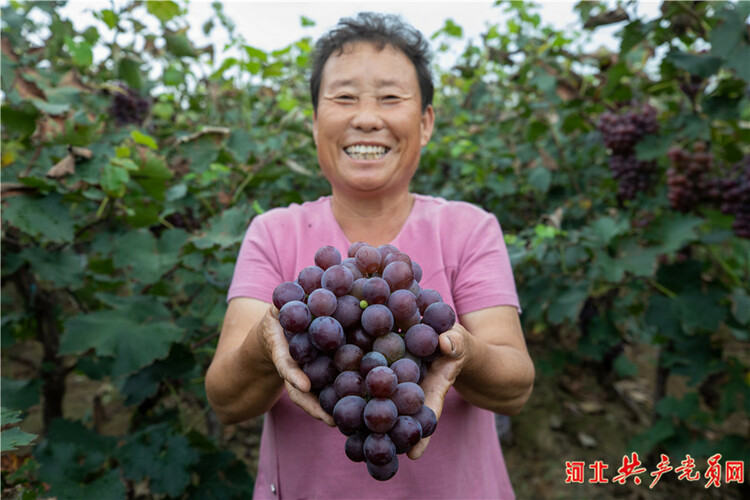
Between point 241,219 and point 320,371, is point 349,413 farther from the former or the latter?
point 241,219

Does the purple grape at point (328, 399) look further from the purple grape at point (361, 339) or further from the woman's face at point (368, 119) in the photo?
the woman's face at point (368, 119)

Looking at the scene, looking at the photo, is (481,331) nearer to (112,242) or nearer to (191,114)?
(112,242)

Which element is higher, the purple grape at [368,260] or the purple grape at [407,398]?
the purple grape at [368,260]

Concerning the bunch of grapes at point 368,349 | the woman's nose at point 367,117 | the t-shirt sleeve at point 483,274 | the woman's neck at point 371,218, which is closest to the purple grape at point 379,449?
the bunch of grapes at point 368,349

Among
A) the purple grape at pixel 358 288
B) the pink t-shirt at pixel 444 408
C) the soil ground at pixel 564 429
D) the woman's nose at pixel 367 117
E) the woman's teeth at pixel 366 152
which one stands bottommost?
the soil ground at pixel 564 429

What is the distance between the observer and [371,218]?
1432mm

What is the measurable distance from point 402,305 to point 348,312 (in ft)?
0.32

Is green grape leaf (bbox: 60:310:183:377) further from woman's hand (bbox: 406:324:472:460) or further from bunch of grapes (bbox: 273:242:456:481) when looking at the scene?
woman's hand (bbox: 406:324:472:460)

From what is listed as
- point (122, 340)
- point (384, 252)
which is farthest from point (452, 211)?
point (122, 340)

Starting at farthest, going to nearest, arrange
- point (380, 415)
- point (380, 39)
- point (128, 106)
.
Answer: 1. point (128, 106)
2. point (380, 39)
3. point (380, 415)

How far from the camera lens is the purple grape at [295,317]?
833 millimetres

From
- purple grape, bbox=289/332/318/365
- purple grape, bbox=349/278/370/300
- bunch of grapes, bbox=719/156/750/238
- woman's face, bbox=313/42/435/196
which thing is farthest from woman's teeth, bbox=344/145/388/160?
bunch of grapes, bbox=719/156/750/238

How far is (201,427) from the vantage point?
3848mm

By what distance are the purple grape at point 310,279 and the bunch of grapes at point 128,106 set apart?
2057 millimetres
